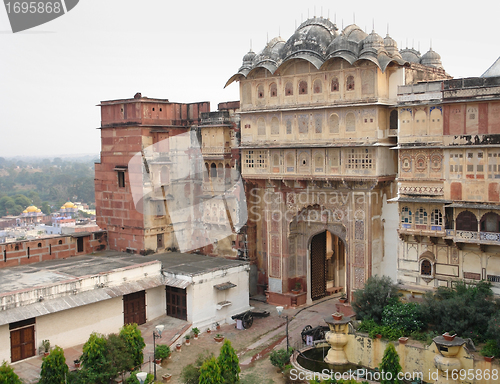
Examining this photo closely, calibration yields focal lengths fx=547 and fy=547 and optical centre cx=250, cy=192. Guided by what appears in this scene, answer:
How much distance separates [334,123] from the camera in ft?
71.9

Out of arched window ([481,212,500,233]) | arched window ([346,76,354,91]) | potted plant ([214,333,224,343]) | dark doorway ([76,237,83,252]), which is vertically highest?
arched window ([346,76,354,91])

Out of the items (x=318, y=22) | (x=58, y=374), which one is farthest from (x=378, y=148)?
(x=58, y=374)

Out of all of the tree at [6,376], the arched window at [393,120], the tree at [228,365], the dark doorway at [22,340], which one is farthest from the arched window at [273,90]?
the tree at [6,376]

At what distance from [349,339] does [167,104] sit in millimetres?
15146

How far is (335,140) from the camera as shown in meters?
21.8

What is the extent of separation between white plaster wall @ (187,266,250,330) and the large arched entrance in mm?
3228

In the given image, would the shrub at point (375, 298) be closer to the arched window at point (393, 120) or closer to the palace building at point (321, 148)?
the palace building at point (321, 148)

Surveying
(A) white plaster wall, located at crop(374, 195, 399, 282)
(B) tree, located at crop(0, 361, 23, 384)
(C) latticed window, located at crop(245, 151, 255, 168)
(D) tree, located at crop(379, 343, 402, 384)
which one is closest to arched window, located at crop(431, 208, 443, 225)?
(A) white plaster wall, located at crop(374, 195, 399, 282)

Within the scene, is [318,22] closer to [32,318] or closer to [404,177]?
[404,177]

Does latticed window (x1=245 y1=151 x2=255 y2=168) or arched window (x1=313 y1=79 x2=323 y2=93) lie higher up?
arched window (x1=313 y1=79 x2=323 y2=93)

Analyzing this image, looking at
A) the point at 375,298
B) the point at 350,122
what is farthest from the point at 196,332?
the point at 350,122

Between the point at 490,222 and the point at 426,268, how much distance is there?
9.38 ft

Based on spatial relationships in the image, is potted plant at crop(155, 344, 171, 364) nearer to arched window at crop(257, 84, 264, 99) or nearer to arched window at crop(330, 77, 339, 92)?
arched window at crop(257, 84, 264, 99)

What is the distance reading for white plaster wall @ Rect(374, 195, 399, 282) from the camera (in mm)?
21859
